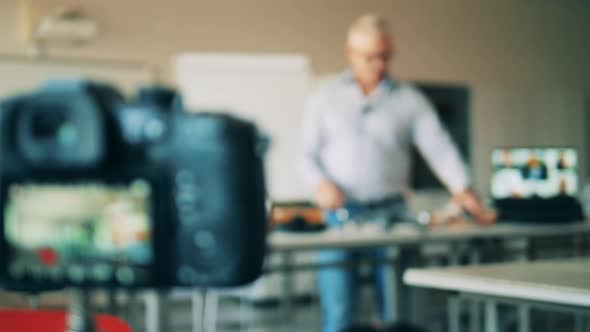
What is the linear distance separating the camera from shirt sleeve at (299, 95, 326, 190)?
234 centimetres

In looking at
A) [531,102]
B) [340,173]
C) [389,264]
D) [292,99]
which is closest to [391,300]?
[389,264]

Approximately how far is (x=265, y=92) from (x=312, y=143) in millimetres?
3176

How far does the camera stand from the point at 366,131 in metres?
2.98

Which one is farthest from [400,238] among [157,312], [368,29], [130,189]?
[130,189]

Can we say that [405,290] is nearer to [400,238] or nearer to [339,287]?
[400,238]

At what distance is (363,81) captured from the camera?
3012 millimetres

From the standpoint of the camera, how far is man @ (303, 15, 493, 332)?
2947 millimetres

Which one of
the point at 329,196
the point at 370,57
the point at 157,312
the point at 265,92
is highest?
the point at 370,57

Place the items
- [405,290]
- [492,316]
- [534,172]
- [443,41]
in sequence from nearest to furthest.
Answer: [492,316] < [405,290] < [534,172] < [443,41]

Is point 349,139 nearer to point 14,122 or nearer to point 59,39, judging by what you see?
point 14,122

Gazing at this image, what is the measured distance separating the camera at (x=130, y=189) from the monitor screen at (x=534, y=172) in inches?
242

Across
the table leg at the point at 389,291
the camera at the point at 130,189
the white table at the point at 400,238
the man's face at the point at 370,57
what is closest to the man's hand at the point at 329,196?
the white table at the point at 400,238

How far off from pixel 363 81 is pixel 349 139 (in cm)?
24

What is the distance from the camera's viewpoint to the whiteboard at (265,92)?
5.96 m
